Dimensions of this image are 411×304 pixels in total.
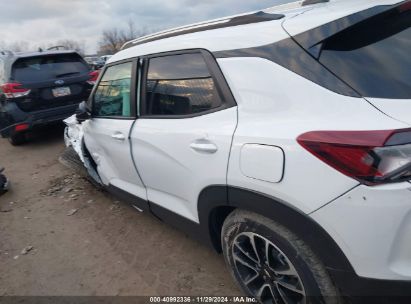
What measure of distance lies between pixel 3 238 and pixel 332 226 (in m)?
3.47

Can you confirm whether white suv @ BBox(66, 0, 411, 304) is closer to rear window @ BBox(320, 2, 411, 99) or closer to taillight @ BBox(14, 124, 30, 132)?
rear window @ BBox(320, 2, 411, 99)

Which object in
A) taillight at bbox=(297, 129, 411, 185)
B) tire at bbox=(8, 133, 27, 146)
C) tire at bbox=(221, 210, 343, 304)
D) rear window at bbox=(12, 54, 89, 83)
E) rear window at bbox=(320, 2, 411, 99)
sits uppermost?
rear window at bbox=(320, 2, 411, 99)

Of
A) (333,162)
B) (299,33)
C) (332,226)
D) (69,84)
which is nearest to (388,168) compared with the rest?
(333,162)

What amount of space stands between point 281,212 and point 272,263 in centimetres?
46

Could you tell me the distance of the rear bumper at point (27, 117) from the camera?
20.5 feet

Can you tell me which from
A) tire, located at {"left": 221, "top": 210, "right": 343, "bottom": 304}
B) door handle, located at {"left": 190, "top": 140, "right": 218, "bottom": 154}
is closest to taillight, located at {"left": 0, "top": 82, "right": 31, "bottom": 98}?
door handle, located at {"left": 190, "top": 140, "right": 218, "bottom": 154}

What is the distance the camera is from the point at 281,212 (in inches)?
69.4

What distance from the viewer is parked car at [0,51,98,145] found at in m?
6.21

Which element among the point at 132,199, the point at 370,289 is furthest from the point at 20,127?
the point at 370,289

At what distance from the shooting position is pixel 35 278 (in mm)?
3008

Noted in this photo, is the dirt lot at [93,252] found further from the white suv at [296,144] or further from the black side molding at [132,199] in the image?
the white suv at [296,144]

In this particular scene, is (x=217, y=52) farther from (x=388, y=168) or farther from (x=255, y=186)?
(x=388, y=168)

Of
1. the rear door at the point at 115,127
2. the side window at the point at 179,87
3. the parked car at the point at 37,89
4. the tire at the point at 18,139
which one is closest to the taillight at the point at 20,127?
the parked car at the point at 37,89

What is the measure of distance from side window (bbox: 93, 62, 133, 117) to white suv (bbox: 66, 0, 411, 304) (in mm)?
471
